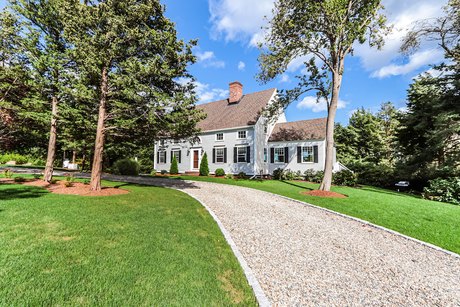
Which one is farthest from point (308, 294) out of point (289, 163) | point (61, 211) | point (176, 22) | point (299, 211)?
point (289, 163)

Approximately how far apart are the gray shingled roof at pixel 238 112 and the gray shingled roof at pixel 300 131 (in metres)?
3.34

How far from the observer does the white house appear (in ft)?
70.0

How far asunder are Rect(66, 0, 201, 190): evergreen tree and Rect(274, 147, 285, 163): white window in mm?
13803


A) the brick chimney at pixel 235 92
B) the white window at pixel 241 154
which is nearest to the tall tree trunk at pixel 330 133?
the white window at pixel 241 154

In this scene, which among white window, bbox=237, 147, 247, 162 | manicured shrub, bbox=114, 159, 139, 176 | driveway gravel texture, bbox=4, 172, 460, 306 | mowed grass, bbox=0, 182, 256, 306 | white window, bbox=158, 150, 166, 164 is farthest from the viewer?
white window, bbox=158, 150, 166, 164

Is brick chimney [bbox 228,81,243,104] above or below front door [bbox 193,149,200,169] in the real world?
above

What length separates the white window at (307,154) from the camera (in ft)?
68.8

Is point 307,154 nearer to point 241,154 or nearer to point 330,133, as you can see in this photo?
point 241,154

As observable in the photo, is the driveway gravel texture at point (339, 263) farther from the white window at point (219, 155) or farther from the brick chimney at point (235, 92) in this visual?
the brick chimney at point (235, 92)

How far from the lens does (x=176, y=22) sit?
34.4ft

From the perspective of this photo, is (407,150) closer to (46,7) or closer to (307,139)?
(307,139)

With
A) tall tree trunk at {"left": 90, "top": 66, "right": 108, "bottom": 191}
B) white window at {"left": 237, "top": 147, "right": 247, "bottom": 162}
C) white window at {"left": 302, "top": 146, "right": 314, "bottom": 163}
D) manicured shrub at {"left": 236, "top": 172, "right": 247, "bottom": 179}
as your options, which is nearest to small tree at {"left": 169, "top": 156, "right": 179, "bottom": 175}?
white window at {"left": 237, "top": 147, "right": 247, "bottom": 162}

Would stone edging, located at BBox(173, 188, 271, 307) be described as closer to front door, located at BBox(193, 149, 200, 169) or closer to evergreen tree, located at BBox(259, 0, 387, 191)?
evergreen tree, located at BBox(259, 0, 387, 191)

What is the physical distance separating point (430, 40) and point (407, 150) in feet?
33.0
